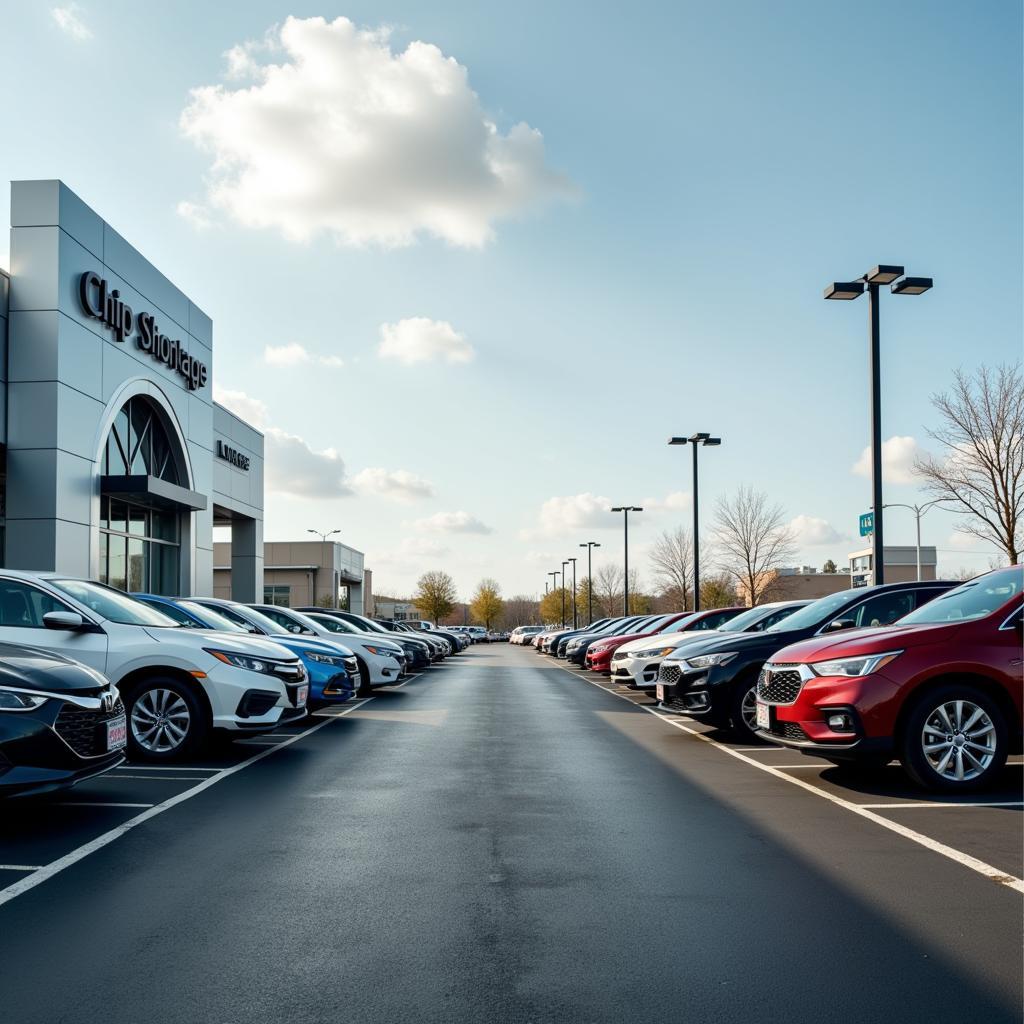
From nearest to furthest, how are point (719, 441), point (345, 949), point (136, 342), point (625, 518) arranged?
point (345, 949) < point (136, 342) < point (719, 441) < point (625, 518)

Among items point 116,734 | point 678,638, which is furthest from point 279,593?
point 116,734

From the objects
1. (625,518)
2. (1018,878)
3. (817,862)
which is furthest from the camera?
(625,518)

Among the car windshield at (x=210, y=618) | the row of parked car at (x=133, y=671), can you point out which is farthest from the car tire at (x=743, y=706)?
the car windshield at (x=210, y=618)

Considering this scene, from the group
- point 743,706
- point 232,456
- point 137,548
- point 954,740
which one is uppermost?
point 232,456

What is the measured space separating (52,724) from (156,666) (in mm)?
3105

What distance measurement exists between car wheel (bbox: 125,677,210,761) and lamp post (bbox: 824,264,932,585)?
10055 mm

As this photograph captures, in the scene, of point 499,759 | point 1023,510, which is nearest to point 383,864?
point 499,759

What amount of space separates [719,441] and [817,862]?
82.9ft

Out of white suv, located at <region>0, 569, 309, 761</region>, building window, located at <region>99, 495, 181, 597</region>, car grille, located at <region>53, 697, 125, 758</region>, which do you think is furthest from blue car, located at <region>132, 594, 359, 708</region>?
building window, located at <region>99, 495, 181, 597</region>

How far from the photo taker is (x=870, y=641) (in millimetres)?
8219

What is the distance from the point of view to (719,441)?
30516 millimetres

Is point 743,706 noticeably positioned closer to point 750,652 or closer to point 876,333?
point 750,652

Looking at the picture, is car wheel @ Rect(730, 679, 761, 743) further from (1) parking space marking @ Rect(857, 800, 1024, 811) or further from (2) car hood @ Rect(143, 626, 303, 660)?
(2) car hood @ Rect(143, 626, 303, 660)

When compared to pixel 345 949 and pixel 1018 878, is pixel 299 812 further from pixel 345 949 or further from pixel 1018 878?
pixel 1018 878
